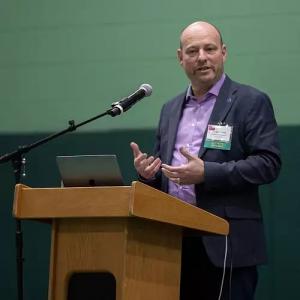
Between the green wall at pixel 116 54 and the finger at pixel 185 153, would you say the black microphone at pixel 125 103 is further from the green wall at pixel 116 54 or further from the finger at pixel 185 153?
the green wall at pixel 116 54

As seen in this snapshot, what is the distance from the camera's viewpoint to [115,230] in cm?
176

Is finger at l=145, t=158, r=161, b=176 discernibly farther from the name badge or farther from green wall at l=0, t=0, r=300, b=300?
green wall at l=0, t=0, r=300, b=300

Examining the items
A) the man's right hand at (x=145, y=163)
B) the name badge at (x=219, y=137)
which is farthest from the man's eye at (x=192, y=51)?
the man's right hand at (x=145, y=163)

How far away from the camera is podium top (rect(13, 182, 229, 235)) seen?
167 centimetres

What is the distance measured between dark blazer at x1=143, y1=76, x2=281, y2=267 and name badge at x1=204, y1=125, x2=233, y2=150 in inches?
1.0

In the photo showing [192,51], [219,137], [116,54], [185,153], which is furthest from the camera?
[116,54]

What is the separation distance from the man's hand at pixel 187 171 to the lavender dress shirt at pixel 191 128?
215 mm

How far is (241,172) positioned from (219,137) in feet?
0.62

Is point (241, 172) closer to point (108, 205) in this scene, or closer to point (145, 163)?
point (145, 163)

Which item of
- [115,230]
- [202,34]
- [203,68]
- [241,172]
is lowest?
[115,230]

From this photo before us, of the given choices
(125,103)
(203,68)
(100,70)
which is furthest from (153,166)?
(100,70)

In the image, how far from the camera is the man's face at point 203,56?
2.52 m

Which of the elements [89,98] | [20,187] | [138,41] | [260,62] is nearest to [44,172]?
[89,98]

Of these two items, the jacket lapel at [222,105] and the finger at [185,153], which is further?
the jacket lapel at [222,105]
